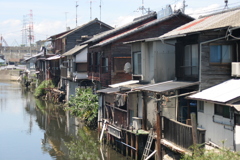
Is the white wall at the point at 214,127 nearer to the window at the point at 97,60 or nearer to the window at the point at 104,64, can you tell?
the window at the point at 104,64

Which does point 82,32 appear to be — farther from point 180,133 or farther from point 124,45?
point 180,133

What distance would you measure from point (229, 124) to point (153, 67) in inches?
286

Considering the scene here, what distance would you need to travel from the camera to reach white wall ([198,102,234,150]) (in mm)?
13424

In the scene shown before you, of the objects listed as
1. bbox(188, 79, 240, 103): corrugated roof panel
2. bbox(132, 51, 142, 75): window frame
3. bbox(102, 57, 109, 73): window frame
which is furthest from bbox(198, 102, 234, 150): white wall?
bbox(102, 57, 109, 73): window frame

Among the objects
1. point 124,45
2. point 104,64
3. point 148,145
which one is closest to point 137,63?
point 124,45

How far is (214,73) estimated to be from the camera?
1580 cm

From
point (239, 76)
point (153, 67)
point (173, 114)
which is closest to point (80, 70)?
point (153, 67)

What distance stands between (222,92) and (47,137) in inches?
611

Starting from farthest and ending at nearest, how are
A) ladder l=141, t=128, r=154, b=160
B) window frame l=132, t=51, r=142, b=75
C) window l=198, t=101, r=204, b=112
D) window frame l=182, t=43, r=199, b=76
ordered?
window frame l=132, t=51, r=142, b=75 < ladder l=141, t=128, r=154, b=160 < window frame l=182, t=43, r=199, b=76 < window l=198, t=101, r=204, b=112

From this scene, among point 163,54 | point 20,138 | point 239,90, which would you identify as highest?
point 163,54

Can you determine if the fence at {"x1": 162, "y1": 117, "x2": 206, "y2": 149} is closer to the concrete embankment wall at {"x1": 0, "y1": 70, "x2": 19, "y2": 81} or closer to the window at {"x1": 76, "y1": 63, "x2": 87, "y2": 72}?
the window at {"x1": 76, "y1": 63, "x2": 87, "y2": 72}

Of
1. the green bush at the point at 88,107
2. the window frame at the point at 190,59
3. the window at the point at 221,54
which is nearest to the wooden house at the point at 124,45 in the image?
the green bush at the point at 88,107

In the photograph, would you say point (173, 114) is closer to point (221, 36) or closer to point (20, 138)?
point (221, 36)

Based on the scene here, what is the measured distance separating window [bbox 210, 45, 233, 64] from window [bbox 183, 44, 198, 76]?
0.98 metres
